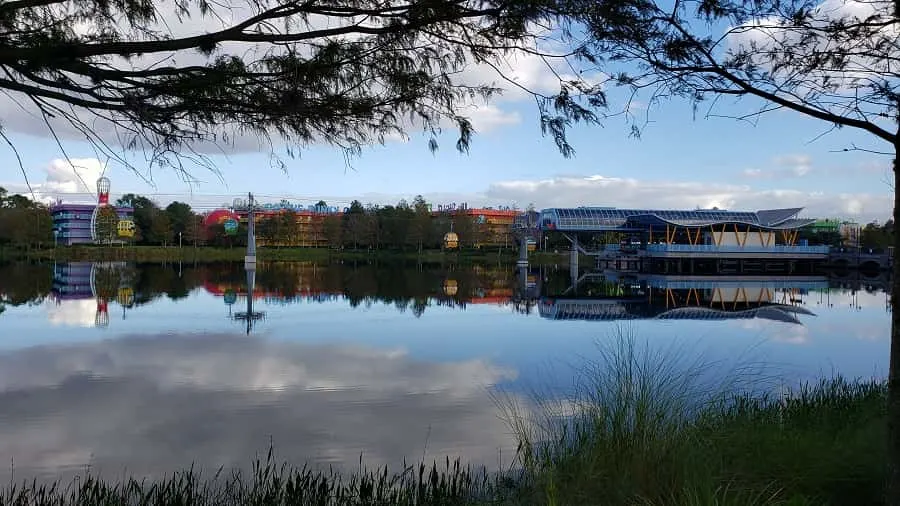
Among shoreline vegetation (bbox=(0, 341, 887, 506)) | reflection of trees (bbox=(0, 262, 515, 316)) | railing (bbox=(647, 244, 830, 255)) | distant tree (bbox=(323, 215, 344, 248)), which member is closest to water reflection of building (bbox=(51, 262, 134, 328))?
reflection of trees (bbox=(0, 262, 515, 316))

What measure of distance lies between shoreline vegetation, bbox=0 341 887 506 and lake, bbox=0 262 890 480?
2.89ft

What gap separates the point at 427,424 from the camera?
7.44 metres

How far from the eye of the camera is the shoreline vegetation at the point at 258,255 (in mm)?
60000

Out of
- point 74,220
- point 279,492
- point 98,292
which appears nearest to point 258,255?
point 74,220

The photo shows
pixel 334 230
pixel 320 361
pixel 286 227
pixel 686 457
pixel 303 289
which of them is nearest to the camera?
pixel 686 457

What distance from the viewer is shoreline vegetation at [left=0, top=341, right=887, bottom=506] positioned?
343cm

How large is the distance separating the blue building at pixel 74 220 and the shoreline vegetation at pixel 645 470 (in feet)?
274

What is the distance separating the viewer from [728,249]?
159ft

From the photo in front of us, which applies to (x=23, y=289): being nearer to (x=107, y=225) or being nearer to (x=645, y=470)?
(x=645, y=470)

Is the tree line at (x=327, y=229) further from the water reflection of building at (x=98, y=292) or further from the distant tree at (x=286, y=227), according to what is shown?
the water reflection of building at (x=98, y=292)

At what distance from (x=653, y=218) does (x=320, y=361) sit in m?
45.5

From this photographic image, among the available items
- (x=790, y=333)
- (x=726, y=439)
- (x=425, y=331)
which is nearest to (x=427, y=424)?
(x=726, y=439)

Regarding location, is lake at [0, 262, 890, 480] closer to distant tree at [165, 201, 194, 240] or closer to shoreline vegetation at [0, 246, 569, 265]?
shoreline vegetation at [0, 246, 569, 265]

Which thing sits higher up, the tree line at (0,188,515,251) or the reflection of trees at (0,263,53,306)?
the tree line at (0,188,515,251)
